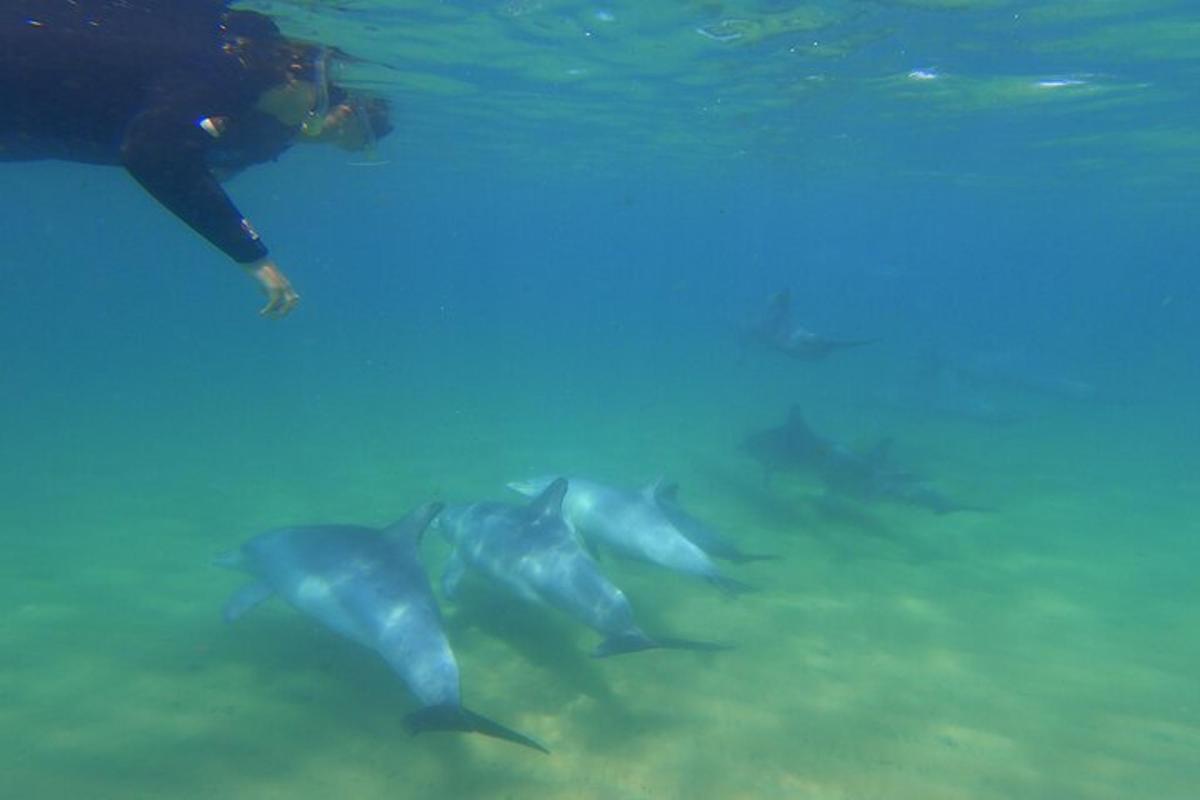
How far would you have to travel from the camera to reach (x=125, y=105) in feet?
15.7

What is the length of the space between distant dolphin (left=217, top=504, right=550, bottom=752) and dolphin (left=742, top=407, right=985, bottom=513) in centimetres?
776

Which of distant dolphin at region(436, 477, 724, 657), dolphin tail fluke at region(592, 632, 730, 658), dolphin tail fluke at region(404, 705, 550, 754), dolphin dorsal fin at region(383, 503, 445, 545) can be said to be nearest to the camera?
dolphin tail fluke at region(404, 705, 550, 754)

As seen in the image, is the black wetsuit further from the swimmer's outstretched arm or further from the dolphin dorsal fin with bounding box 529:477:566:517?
the dolphin dorsal fin with bounding box 529:477:566:517

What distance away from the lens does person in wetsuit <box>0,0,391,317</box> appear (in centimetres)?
445

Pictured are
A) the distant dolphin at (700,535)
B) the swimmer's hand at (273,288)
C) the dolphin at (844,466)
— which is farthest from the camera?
the dolphin at (844,466)

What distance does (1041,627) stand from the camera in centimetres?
851

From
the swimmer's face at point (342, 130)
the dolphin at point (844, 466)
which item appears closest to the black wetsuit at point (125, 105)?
the swimmer's face at point (342, 130)

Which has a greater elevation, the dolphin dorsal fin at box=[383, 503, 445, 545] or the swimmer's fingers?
the swimmer's fingers

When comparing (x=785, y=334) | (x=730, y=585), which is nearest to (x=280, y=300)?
(x=730, y=585)

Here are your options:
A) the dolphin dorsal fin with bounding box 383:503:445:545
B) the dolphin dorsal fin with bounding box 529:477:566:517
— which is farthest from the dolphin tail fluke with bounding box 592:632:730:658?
the dolphin dorsal fin with bounding box 383:503:445:545

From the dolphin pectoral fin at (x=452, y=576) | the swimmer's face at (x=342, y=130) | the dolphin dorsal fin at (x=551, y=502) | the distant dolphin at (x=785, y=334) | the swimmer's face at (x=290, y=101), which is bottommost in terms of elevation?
the distant dolphin at (x=785, y=334)

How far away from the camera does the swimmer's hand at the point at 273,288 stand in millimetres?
4961

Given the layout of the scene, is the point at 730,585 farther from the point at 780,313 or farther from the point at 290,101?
the point at 780,313

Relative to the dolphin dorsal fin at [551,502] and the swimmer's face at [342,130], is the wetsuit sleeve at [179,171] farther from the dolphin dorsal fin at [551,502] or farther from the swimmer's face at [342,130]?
the dolphin dorsal fin at [551,502]
